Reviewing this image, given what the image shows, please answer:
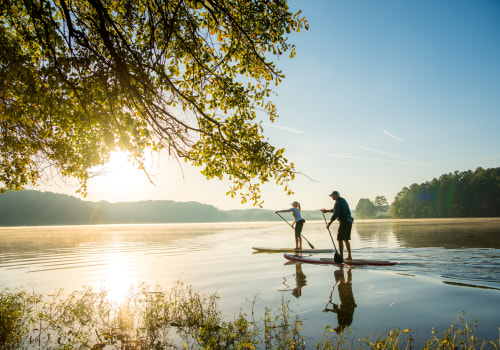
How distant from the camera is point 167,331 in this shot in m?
5.97

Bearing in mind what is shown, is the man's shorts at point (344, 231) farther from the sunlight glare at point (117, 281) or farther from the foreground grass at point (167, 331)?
the sunlight glare at point (117, 281)

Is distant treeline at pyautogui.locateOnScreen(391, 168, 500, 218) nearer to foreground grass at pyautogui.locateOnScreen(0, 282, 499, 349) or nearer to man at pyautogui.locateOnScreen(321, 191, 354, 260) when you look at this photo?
man at pyautogui.locateOnScreen(321, 191, 354, 260)

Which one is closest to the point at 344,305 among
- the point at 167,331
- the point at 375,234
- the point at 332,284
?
the point at 332,284

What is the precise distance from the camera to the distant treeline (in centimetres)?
12626

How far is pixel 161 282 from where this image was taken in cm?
1070

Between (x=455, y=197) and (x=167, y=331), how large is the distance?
16212 cm

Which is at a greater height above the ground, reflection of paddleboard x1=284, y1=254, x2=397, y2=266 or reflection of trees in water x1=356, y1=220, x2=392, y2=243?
reflection of paddleboard x1=284, y1=254, x2=397, y2=266

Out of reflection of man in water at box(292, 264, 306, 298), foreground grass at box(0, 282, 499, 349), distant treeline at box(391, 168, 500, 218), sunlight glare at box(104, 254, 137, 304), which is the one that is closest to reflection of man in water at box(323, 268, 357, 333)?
foreground grass at box(0, 282, 499, 349)

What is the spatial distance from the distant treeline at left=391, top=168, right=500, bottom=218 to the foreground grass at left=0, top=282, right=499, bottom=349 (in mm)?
154258

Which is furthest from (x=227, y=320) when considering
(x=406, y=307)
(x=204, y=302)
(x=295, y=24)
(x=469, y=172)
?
(x=469, y=172)

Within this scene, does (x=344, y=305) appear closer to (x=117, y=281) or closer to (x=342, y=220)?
(x=342, y=220)

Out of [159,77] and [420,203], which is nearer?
[159,77]

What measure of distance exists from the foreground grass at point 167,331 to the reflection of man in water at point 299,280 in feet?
5.26

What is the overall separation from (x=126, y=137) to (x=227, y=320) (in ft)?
17.4
